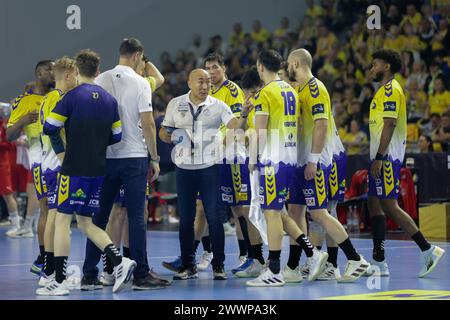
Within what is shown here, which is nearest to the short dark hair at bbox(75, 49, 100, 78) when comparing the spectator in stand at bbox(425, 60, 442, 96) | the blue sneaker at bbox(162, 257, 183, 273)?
the blue sneaker at bbox(162, 257, 183, 273)

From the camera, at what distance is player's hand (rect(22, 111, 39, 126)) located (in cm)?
936

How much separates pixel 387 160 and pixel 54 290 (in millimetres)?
3722

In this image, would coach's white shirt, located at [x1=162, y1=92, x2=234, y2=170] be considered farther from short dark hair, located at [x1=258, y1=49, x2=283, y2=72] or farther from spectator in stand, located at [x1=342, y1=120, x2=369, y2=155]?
spectator in stand, located at [x1=342, y1=120, x2=369, y2=155]

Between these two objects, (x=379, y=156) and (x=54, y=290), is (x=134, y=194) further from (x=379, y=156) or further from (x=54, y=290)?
(x=379, y=156)

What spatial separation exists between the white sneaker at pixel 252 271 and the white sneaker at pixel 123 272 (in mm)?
1811

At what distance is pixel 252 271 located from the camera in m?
9.33

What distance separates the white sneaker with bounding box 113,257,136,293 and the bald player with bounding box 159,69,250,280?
4.28 ft

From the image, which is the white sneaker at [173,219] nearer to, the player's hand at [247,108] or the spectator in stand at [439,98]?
the spectator in stand at [439,98]

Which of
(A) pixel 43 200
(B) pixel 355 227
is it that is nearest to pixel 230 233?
(B) pixel 355 227

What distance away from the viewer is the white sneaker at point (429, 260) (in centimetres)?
895

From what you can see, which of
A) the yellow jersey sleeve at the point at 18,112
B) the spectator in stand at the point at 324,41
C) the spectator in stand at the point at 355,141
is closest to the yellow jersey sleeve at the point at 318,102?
the yellow jersey sleeve at the point at 18,112

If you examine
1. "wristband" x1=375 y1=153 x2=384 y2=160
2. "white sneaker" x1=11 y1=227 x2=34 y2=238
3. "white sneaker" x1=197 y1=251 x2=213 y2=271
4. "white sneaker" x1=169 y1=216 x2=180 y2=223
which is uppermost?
"wristband" x1=375 y1=153 x2=384 y2=160
